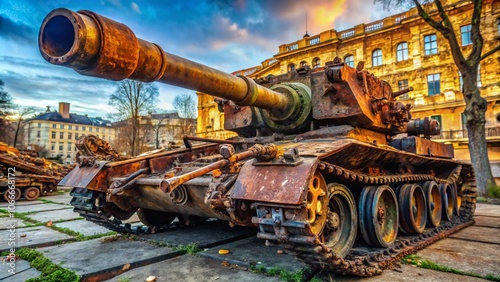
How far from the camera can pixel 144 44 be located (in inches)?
101

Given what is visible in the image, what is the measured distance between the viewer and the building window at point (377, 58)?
97.1ft

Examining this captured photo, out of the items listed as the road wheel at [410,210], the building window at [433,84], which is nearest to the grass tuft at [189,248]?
the road wheel at [410,210]

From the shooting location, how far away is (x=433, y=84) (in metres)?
26.8

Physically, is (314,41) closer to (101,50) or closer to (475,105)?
(475,105)

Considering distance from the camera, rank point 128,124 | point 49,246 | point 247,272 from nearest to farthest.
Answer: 1. point 247,272
2. point 49,246
3. point 128,124

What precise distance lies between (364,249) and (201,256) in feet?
6.80

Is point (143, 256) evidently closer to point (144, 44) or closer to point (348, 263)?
point (348, 263)

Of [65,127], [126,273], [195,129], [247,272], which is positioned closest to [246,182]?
[247,272]

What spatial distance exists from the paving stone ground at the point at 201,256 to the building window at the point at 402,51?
82.8 ft

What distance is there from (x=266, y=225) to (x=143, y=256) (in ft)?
6.67

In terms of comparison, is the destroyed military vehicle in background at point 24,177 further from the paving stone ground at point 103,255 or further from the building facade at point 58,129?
the building facade at point 58,129

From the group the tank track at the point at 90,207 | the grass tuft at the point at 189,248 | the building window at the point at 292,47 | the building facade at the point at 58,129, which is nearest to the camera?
the grass tuft at the point at 189,248

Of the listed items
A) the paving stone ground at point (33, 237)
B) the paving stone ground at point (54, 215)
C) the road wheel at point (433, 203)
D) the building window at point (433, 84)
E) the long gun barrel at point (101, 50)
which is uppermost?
the building window at point (433, 84)

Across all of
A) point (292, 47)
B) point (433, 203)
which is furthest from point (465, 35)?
point (433, 203)
